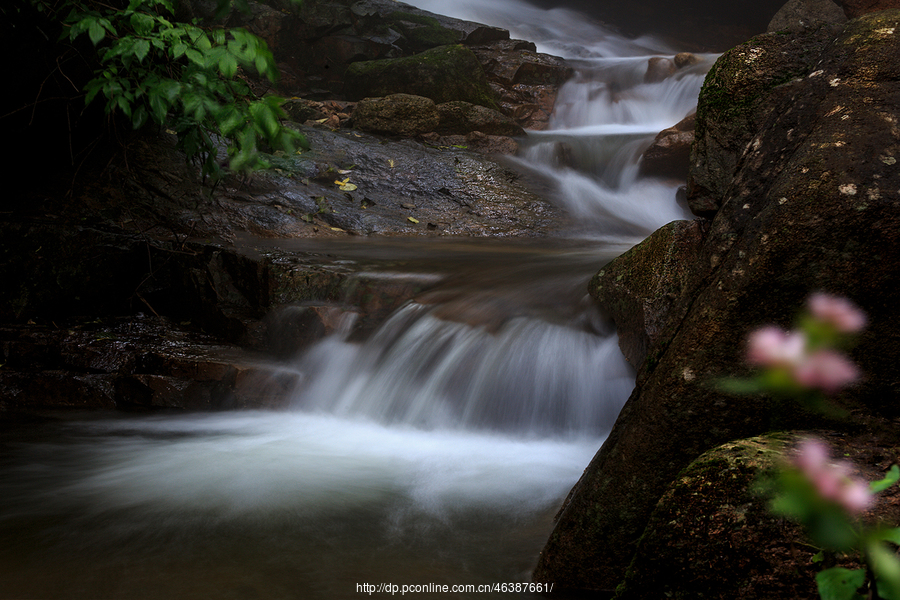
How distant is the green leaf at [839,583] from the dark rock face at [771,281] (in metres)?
1.03

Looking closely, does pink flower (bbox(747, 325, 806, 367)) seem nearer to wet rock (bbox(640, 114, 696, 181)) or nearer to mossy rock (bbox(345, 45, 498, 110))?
wet rock (bbox(640, 114, 696, 181))

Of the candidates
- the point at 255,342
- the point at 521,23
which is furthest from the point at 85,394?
the point at 521,23

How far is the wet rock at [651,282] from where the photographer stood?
3111mm

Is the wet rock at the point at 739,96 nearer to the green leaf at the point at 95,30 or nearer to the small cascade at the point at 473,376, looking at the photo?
the small cascade at the point at 473,376

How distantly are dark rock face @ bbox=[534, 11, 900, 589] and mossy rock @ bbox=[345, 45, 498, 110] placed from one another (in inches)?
368

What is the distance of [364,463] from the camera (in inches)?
130

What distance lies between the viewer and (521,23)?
18.5 meters

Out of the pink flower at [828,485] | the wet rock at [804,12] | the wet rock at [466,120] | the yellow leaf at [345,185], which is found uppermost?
the wet rock at [804,12]

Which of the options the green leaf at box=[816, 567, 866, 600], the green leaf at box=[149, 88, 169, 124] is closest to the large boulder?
the green leaf at box=[816, 567, 866, 600]

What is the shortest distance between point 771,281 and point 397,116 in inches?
340

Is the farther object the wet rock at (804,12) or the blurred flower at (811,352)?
the wet rock at (804,12)

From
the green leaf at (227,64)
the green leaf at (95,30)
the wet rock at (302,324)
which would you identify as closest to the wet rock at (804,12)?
the wet rock at (302,324)

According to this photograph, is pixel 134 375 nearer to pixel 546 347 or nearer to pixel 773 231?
pixel 546 347

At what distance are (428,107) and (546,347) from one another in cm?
680
